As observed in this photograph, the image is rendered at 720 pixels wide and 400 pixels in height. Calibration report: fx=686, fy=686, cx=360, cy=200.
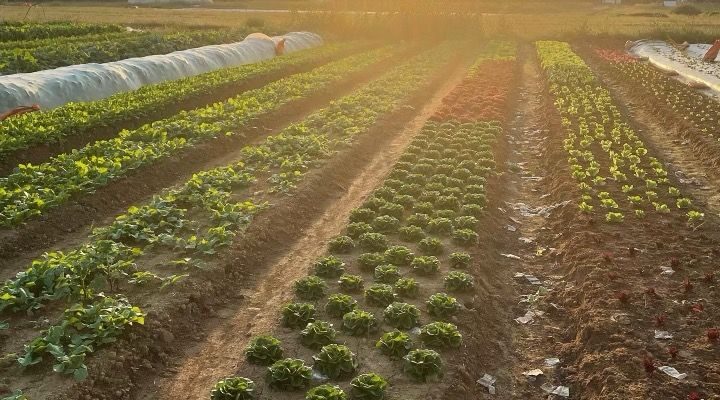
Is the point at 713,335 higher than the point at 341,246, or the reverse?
the point at 713,335

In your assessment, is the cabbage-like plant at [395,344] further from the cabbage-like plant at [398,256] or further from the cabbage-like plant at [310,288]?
the cabbage-like plant at [398,256]

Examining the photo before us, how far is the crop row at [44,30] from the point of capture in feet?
115

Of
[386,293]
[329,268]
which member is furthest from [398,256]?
[386,293]

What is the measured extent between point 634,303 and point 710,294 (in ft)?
3.63

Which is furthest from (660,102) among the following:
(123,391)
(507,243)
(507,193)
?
(123,391)

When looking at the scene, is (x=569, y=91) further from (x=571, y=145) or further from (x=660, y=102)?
(x=571, y=145)

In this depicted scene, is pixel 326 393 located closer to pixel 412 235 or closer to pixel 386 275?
pixel 386 275

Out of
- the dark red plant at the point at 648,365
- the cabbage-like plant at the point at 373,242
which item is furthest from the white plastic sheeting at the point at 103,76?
the dark red plant at the point at 648,365

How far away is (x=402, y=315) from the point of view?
313 inches

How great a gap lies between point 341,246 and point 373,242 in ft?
1.57

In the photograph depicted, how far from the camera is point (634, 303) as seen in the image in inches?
330

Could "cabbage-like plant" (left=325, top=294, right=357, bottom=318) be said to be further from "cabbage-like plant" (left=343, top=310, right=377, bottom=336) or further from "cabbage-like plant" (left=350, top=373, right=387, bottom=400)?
"cabbage-like plant" (left=350, top=373, right=387, bottom=400)

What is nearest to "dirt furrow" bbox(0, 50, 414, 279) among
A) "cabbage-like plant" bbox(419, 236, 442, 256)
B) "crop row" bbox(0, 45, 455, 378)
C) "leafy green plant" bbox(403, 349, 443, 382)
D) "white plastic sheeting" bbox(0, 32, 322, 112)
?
"crop row" bbox(0, 45, 455, 378)

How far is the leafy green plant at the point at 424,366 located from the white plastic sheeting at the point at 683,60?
20006 millimetres
